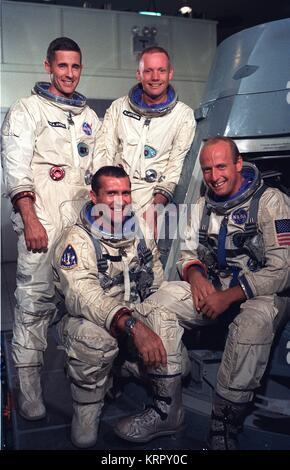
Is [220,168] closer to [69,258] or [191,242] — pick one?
[191,242]

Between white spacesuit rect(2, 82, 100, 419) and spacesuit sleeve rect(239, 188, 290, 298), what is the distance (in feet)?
3.28

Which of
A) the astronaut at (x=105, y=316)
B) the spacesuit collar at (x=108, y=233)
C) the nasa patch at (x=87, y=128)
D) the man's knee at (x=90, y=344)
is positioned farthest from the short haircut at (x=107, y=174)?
the man's knee at (x=90, y=344)

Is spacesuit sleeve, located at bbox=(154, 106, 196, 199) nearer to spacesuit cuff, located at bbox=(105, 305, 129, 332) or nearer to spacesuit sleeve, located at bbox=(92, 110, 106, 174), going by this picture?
spacesuit sleeve, located at bbox=(92, 110, 106, 174)

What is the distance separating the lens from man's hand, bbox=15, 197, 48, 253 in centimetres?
240

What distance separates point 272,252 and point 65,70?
4.72ft

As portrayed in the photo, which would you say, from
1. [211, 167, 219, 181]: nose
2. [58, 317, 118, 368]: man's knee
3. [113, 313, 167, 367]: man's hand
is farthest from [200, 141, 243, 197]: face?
[58, 317, 118, 368]: man's knee

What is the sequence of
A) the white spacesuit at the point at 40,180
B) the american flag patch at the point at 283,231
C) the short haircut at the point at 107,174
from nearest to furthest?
the american flag patch at the point at 283,231, the short haircut at the point at 107,174, the white spacesuit at the point at 40,180

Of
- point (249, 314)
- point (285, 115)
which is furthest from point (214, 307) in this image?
point (285, 115)

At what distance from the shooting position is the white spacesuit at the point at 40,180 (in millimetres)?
2512

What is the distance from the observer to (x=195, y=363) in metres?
2.60

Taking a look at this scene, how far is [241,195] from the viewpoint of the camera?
7.78ft

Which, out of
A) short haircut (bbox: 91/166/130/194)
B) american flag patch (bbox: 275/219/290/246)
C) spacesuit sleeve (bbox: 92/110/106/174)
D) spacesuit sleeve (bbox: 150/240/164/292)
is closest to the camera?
american flag patch (bbox: 275/219/290/246)

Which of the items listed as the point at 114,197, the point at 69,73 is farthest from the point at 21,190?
the point at 69,73

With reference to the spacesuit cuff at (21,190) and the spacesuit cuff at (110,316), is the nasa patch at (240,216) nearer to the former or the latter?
the spacesuit cuff at (110,316)
